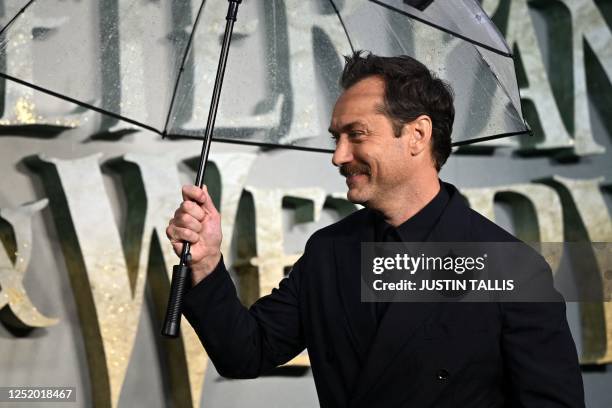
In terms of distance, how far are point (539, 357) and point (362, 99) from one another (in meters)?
0.53

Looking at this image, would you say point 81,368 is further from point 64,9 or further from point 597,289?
point 597,289

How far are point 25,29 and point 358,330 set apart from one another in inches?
31.1

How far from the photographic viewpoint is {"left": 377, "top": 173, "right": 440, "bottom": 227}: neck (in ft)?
5.05

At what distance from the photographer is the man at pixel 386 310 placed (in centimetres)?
137

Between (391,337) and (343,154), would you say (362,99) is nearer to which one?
(343,154)

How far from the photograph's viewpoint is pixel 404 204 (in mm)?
1541

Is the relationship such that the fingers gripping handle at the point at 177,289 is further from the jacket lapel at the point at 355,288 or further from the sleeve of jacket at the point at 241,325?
the jacket lapel at the point at 355,288

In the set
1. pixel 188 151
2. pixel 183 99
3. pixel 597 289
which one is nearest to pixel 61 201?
pixel 188 151

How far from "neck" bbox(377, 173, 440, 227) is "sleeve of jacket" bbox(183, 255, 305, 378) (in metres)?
0.20

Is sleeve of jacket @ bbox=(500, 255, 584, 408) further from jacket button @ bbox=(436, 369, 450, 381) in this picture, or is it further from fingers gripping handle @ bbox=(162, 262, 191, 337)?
fingers gripping handle @ bbox=(162, 262, 191, 337)

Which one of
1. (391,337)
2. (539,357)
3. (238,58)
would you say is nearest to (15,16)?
(238,58)

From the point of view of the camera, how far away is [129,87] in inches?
72.8

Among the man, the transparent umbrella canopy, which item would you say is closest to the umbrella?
the transparent umbrella canopy

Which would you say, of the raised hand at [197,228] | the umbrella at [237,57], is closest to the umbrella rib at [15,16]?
the umbrella at [237,57]
